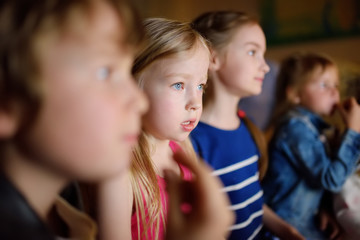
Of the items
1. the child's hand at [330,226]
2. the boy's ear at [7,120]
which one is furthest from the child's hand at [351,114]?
the boy's ear at [7,120]

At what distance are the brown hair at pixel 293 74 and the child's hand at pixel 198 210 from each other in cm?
95

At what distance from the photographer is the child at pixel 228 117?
0.98 metres

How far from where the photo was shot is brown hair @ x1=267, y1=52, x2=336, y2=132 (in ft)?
4.40

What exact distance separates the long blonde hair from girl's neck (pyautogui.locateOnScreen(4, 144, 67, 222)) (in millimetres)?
257

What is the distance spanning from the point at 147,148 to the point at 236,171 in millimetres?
370

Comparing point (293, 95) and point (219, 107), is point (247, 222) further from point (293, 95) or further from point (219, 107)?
point (293, 95)

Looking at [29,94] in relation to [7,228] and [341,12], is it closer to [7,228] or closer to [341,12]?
[7,228]

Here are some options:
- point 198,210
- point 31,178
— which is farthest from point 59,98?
point 198,210

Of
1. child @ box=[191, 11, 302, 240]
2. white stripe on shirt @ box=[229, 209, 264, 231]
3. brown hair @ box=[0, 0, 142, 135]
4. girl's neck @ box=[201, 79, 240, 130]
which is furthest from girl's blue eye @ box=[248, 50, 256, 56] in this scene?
brown hair @ box=[0, 0, 142, 135]

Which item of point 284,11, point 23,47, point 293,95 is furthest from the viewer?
point 284,11

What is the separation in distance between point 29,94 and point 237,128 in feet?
2.71

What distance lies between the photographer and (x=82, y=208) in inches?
23.3

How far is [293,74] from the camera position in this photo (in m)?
1.39

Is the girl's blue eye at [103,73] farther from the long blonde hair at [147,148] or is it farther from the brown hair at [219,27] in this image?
the brown hair at [219,27]
